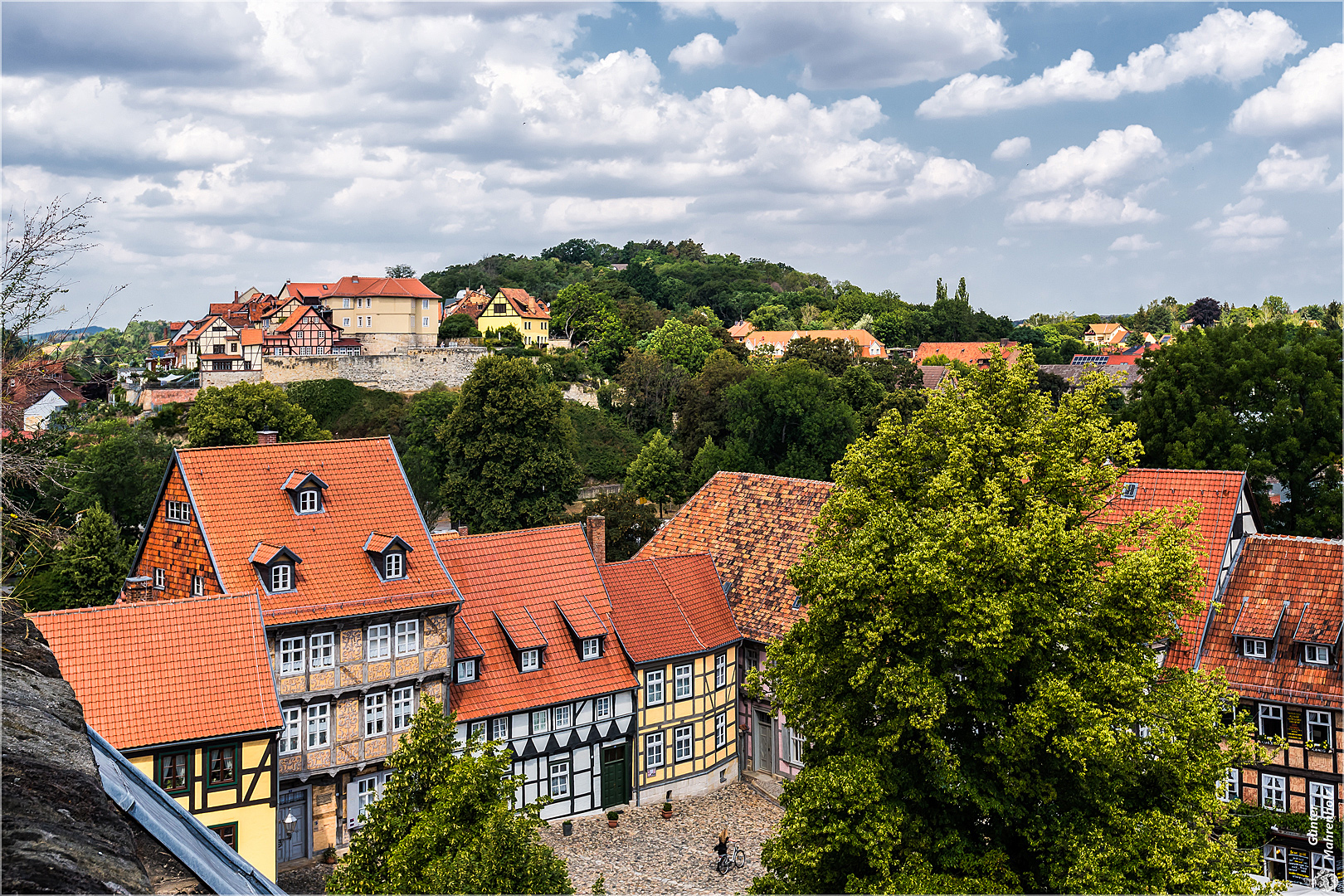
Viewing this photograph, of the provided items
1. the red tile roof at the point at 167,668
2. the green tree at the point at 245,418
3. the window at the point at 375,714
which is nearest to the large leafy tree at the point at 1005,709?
the red tile roof at the point at 167,668

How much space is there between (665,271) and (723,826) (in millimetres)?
125327

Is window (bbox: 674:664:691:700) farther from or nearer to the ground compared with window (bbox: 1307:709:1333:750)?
nearer to the ground

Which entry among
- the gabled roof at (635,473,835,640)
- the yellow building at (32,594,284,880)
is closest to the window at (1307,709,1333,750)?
the gabled roof at (635,473,835,640)

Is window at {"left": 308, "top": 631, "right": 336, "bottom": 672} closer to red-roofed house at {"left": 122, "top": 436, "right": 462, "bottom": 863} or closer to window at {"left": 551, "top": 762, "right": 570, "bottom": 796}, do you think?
red-roofed house at {"left": 122, "top": 436, "right": 462, "bottom": 863}


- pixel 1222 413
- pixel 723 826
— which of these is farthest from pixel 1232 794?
pixel 1222 413

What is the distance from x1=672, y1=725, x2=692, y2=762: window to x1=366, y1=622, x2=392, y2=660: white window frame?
29.2 feet

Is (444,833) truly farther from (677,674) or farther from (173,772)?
(677,674)

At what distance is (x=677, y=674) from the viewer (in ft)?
98.4

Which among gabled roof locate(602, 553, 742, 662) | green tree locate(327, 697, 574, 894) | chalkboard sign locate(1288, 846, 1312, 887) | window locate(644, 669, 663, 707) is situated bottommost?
chalkboard sign locate(1288, 846, 1312, 887)

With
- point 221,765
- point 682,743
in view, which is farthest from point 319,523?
point 682,743

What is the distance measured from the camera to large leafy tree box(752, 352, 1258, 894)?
583 inches

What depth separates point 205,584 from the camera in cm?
2533

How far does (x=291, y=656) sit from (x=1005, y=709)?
15.9 meters

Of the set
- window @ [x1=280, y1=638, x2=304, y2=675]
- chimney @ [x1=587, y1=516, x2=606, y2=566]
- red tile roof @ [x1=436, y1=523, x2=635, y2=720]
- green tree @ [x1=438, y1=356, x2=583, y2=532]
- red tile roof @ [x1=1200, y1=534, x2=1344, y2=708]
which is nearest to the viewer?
window @ [x1=280, y1=638, x2=304, y2=675]
